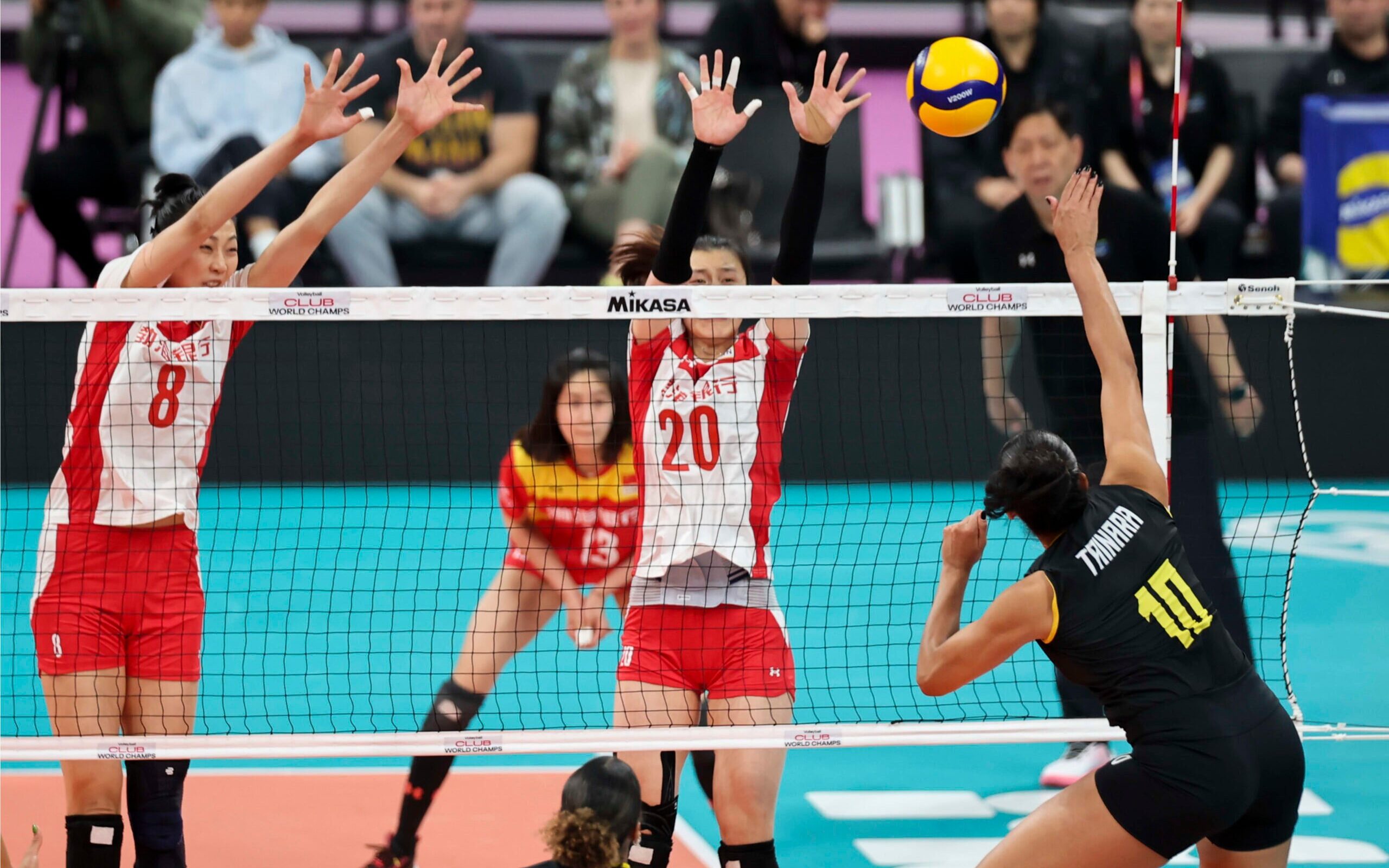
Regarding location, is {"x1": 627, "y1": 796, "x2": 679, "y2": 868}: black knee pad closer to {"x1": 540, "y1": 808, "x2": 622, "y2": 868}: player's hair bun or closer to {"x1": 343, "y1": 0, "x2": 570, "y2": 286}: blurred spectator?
{"x1": 540, "y1": 808, "x2": 622, "y2": 868}: player's hair bun

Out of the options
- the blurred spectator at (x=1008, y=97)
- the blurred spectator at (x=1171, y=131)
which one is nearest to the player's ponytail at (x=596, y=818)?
the blurred spectator at (x=1008, y=97)

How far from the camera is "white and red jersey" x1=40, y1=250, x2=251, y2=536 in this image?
4602 millimetres

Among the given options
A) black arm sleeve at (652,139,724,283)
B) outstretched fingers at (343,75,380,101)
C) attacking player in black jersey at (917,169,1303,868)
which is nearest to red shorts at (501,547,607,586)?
black arm sleeve at (652,139,724,283)

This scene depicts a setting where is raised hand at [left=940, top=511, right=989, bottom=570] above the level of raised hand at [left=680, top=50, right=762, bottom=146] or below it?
below

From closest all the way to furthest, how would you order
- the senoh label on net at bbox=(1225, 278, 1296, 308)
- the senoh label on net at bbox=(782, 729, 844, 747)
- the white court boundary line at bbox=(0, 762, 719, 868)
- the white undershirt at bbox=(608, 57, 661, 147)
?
the senoh label on net at bbox=(782, 729, 844, 747) → the senoh label on net at bbox=(1225, 278, 1296, 308) → the white court boundary line at bbox=(0, 762, 719, 868) → the white undershirt at bbox=(608, 57, 661, 147)

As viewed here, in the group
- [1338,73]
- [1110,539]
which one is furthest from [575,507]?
[1338,73]

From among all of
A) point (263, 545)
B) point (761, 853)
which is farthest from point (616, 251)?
point (263, 545)

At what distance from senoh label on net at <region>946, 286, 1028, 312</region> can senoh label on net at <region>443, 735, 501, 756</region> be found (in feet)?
6.03

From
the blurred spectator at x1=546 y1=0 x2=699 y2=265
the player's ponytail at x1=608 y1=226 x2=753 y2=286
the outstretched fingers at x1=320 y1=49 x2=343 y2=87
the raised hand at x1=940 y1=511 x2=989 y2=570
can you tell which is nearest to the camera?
the raised hand at x1=940 y1=511 x2=989 y2=570

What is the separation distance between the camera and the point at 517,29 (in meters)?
14.9

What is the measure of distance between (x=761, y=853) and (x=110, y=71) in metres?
8.64

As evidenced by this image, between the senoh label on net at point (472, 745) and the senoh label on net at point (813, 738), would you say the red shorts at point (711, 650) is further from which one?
the senoh label on net at point (472, 745)

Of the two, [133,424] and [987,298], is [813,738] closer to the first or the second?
[987,298]

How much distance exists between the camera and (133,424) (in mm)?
4637
